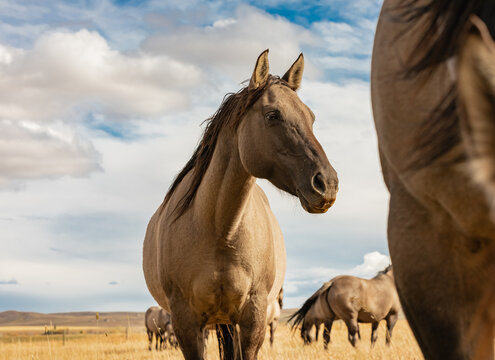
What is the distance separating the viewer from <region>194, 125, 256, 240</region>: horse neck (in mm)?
4160

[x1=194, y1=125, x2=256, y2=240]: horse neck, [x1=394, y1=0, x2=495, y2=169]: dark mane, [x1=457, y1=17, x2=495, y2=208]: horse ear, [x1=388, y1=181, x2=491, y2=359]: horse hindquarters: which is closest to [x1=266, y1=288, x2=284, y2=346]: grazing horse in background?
[x1=194, y1=125, x2=256, y2=240]: horse neck

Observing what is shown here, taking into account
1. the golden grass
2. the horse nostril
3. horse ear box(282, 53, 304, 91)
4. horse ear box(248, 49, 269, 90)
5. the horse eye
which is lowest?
the golden grass

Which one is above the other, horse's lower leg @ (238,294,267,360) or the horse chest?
the horse chest

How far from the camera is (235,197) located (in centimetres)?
418

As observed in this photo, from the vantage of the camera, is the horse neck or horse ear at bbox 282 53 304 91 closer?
the horse neck

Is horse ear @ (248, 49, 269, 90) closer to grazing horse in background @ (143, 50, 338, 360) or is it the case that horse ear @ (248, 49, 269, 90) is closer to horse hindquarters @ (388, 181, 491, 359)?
grazing horse in background @ (143, 50, 338, 360)

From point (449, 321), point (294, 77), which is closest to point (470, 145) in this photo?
point (449, 321)

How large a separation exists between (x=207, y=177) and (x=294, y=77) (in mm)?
1177

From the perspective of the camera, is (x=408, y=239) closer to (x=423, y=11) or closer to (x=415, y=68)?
(x=415, y=68)

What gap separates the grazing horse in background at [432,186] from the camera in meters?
0.87

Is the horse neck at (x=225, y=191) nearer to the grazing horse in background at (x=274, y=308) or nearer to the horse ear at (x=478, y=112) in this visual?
the grazing horse in background at (x=274, y=308)

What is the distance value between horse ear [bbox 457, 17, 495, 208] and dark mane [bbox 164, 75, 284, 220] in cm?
359

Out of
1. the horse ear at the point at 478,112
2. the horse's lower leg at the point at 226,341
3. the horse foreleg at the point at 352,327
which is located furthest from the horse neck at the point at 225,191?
the horse foreleg at the point at 352,327

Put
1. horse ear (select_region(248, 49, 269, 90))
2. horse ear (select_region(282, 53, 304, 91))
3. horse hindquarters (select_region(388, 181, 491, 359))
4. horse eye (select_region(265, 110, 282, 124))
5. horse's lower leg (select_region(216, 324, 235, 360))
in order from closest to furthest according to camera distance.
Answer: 1. horse hindquarters (select_region(388, 181, 491, 359))
2. horse eye (select_region(265, 110, 282, 124))
3. horse ear (select_region(248, 49, 269, 90))
4. horse ear (select_region(282, 53, 304, 91))
5. horse's lower leg (select_region(216, 324, 235, 360))
